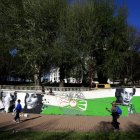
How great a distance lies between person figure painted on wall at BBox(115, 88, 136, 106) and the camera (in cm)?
2749

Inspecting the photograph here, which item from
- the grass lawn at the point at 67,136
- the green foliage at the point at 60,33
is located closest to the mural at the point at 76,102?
the grass lawn at the point at 67,136

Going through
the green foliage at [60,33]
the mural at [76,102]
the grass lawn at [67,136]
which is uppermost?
the green foliage at [60,33]

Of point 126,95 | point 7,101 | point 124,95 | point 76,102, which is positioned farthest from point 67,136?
point 7,101

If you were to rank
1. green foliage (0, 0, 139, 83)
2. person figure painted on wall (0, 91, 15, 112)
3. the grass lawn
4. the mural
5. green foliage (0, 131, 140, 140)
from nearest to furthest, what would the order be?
1. the grass lawn
2. green foliage (0, 131, 140, 140)
3. the mural
4. person figure painted on wall (0, 91, 15, 112)
5. green foliage (0, 0, 139, 83)

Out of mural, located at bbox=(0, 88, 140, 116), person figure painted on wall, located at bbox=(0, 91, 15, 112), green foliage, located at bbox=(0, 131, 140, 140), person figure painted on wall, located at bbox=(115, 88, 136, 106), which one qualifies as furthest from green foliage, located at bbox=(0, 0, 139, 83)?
green foliage, located at bbox=(0, 131, 140, 140)

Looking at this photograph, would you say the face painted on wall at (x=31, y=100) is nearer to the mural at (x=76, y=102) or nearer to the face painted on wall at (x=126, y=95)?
the mural at (x=76, y=102)

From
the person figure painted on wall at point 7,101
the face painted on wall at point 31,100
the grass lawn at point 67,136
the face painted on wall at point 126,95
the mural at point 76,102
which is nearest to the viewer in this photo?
the grass lawn at point 67,136

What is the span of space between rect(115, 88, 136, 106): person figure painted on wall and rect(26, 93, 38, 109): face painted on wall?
649 cm

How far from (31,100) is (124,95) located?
7.45 metres

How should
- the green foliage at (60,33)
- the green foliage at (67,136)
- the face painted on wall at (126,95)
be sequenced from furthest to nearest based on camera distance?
the green foliage at (60,33) → the face painted on wall at (126,95) → the green foliage at (67,136)

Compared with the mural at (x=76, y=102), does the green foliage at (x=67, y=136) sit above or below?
below

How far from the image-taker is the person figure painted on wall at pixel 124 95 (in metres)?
27.5

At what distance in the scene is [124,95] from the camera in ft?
91.4

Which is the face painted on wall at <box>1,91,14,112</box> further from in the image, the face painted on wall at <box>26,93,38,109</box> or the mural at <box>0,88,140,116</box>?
the face painted on wall at <box>26,93,38,109</box>
